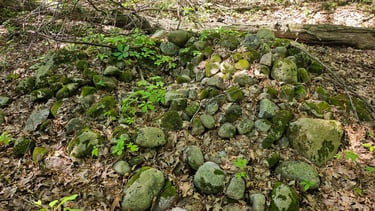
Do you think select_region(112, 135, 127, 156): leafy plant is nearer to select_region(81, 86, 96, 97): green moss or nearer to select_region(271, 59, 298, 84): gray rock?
select_region(81, 86, 96, 97): green moss

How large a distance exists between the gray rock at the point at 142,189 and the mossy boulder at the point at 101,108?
4.02ft

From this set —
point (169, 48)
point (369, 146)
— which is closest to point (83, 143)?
point (169, 48)

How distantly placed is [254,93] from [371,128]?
67.8 inches

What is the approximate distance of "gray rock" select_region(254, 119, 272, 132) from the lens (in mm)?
3549

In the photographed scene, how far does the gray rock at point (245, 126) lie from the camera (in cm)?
355

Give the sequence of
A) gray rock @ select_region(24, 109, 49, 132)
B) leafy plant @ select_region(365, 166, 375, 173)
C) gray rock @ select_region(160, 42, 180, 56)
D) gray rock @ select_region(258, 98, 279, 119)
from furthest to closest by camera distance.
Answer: gray rock @ select_region(160, 42, 180, 56) < gray rock @ select_region(24, 109, 49, 132) < gray rock @ select_region(258, 98, 279, 119) < leafy plant @ select_region(365, 166, 375, 173)

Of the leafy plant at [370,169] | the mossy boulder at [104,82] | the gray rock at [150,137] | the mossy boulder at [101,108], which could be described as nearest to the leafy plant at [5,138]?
the mossy boulder at [101,108]

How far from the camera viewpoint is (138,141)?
339 centimetres

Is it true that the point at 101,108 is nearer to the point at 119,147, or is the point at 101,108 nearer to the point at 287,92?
the point at 119,147

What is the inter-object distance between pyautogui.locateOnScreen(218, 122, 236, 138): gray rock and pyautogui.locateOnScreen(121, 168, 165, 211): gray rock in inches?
38.7

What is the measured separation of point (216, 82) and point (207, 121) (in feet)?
2.57

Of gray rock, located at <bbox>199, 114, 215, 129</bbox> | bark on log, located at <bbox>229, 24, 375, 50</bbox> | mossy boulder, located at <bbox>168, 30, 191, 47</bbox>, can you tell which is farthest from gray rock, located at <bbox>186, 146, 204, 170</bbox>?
bark on log, located at <bbox>229, 24, 375, 50</bbox>

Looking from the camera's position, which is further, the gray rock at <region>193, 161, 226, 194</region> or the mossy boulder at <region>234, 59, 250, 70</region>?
the mossy boulder at <region>234, 59, 250, 70</region>

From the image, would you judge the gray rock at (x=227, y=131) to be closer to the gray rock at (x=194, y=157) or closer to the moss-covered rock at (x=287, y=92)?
the gray rock at (x=194, y=157)
